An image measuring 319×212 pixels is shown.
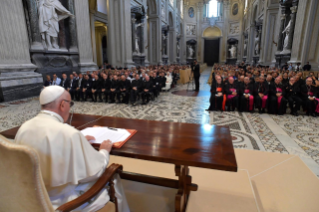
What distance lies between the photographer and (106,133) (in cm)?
191

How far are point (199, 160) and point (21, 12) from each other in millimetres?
9125

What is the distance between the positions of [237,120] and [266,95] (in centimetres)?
149

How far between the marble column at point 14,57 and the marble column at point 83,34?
2871 mm

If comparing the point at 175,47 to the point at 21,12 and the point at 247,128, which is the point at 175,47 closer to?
the point at 21,12

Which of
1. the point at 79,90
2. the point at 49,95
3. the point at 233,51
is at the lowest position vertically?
the point at 79,90

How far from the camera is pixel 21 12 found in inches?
293

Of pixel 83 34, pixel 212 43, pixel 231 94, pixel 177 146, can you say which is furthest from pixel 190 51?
pixel 177 146

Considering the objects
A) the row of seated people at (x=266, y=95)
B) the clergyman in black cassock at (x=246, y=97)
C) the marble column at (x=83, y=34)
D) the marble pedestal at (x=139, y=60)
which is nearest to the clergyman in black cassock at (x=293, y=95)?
the row of seated people at (x=266, y=95)

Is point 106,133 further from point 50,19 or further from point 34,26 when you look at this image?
point 50,19

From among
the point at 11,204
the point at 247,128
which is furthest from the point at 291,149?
the point at 11,204

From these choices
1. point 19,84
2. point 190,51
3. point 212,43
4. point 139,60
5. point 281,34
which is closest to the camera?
point 19,84

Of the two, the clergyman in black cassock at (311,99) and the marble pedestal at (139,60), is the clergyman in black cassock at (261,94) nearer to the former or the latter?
the clergyman in black cassock at (311,99)

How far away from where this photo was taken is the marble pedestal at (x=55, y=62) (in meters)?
8.37

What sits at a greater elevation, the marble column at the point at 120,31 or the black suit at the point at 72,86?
the marble column at the point at 120,31
